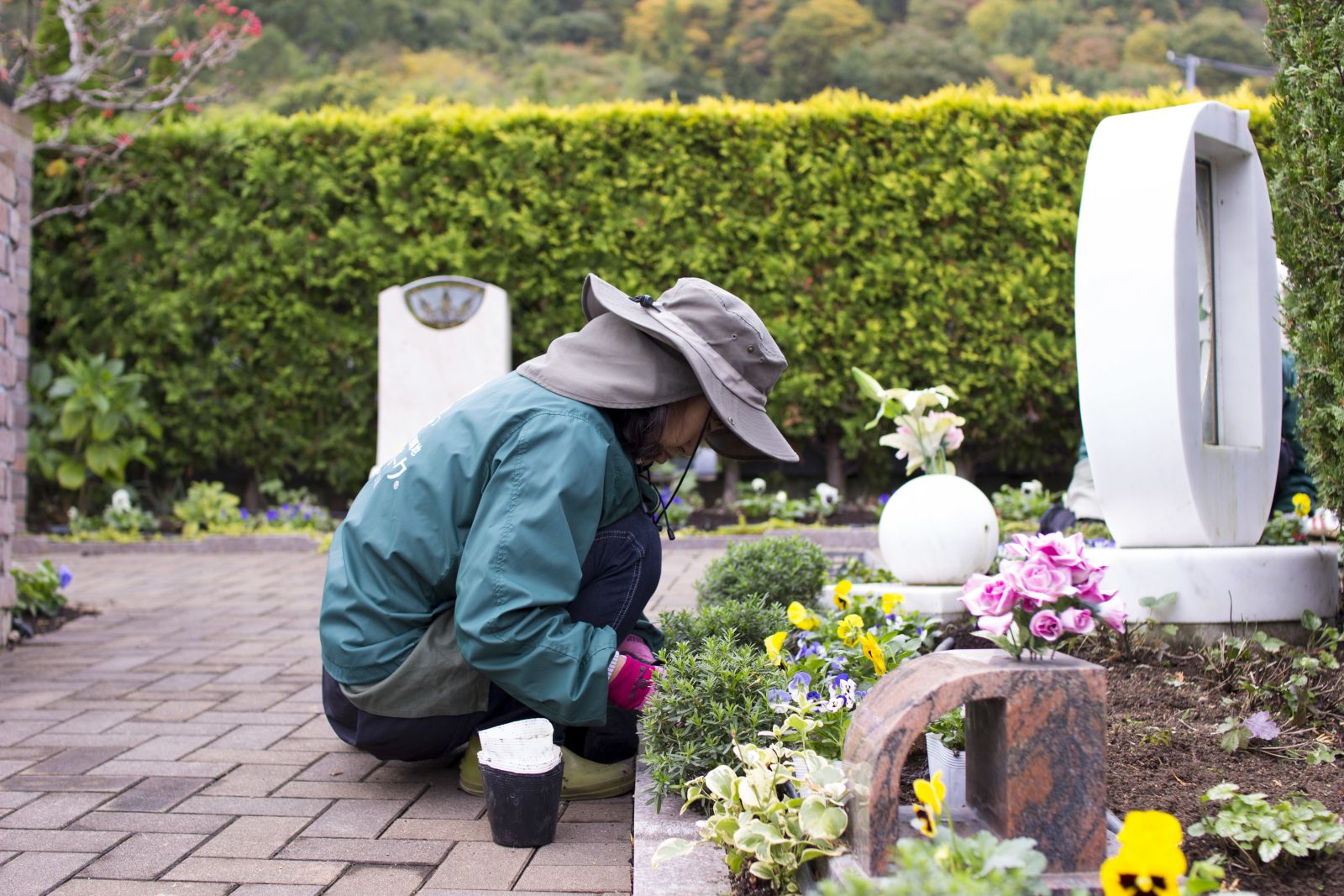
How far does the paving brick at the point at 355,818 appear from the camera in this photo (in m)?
2.17

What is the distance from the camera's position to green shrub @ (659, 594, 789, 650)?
2555 mm

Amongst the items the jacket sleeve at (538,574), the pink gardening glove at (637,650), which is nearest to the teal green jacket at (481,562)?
the jacket sleeve at (538,574)

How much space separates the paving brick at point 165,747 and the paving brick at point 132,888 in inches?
30.2

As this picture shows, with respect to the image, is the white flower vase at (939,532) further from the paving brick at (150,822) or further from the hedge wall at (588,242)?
the hedge wall at (588,242)

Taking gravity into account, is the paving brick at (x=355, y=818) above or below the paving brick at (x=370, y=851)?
below

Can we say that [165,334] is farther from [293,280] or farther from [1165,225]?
[1165,225]

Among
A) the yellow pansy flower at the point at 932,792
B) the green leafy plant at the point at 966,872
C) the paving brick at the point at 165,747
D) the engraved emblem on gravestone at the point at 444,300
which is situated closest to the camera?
the green leafy plant at the point at 966,872

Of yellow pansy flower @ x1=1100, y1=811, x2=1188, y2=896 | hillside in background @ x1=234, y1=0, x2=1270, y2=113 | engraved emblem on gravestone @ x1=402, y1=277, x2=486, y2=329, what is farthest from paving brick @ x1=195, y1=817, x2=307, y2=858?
hillside in background @ x1=234, y1=0, x2=1270, y2=113

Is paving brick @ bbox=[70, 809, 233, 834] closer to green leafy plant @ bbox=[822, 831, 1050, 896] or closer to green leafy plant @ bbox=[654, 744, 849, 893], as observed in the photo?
green leafy plant @ bbox=[654, 744, 849, 893]

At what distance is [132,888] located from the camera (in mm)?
1884

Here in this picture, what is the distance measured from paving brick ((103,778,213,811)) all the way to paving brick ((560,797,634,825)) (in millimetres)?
816

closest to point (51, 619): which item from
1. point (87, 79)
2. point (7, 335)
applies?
point (7, 335)

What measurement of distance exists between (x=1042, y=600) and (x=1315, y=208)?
169cm

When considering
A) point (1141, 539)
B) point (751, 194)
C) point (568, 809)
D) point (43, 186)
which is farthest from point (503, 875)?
point (43, 186)
